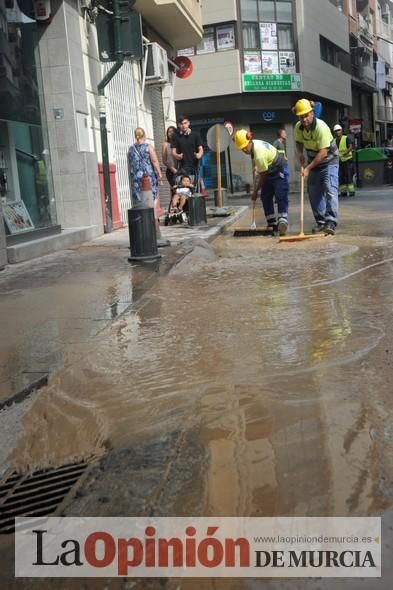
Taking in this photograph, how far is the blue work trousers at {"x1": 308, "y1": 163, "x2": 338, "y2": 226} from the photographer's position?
9.75 m

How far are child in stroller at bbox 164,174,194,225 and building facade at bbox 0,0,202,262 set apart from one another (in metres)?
1.13

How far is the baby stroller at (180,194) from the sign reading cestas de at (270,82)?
850 inches

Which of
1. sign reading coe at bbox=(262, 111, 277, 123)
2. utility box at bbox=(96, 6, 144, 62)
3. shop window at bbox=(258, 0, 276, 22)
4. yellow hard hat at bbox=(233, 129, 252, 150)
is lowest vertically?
yellow hard hat at bbox=(233, 129, 252, 150)

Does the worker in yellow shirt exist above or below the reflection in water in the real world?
above

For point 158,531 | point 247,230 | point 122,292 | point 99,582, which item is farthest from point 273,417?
point 247,230

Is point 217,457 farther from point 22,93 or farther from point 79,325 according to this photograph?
point 22,93

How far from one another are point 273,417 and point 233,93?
32.0 metres

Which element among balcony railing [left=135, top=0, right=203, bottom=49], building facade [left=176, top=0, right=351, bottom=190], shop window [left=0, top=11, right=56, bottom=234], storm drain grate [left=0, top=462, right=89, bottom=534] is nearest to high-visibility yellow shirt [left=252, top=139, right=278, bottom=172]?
shop window [left=0, top=11, right=56, bottom=234]

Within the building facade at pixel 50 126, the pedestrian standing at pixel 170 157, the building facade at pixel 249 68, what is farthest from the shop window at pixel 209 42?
the building facade at pixel 50 126

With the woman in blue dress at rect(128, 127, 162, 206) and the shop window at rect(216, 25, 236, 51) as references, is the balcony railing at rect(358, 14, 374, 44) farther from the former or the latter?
the woman in blue dress at rect(128, 127, 162, 206)

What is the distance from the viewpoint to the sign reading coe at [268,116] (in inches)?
1363

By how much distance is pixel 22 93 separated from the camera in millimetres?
9664

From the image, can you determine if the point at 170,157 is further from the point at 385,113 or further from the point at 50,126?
the point at 385,113

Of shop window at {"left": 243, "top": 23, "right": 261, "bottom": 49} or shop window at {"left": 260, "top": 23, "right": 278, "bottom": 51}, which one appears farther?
shop window at {"left": 260, "top": 23, "right": 278, "bottom": 51}
